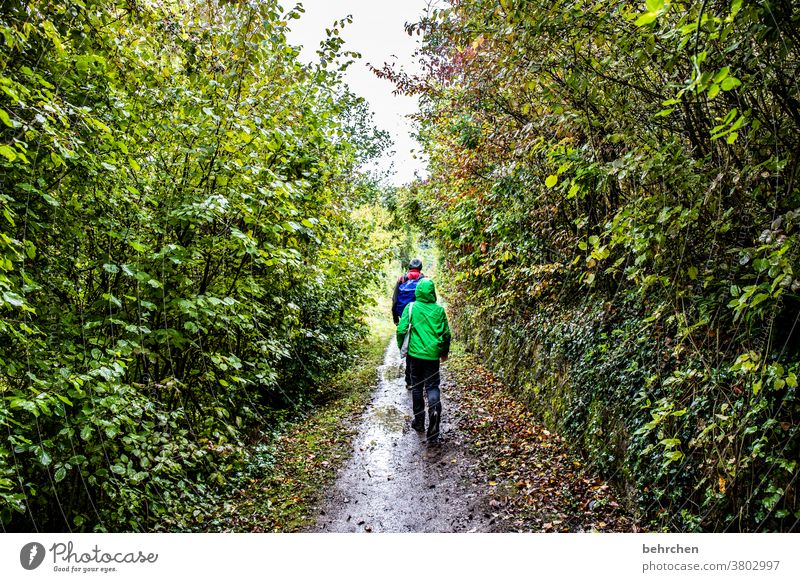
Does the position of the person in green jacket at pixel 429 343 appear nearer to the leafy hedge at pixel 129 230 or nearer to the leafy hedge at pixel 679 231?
the leafy hedge at pixel 679 231

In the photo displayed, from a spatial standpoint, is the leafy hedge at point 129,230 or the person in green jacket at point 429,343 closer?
the leafy hedge at point 129,230

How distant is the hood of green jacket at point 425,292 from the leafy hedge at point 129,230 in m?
2.06

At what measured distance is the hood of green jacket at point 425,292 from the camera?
7.24 metres

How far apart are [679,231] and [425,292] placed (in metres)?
3.91

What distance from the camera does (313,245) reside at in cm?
843

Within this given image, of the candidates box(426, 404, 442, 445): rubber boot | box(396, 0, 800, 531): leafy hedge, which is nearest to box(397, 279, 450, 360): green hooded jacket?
box(426, 404, 442, 445): rubber boot

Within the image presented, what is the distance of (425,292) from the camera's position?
23.8 feet

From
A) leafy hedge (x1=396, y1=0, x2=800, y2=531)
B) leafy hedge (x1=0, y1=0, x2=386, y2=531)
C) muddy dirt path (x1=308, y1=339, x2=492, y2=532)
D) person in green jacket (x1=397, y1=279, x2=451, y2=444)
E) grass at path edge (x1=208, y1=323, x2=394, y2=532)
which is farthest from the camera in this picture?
person in green jacket (x1=397, y1=279, x2=451, y2=444)

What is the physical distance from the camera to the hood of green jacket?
7.24m

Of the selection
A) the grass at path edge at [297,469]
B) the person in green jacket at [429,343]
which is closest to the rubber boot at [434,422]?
the person in green jacket at [429,343]

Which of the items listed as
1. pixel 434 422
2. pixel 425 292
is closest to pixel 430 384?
pixel 434 422

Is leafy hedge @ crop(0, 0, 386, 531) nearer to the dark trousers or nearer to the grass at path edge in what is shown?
the grass at path edge

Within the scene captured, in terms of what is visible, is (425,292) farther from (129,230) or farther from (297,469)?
(129,230)
